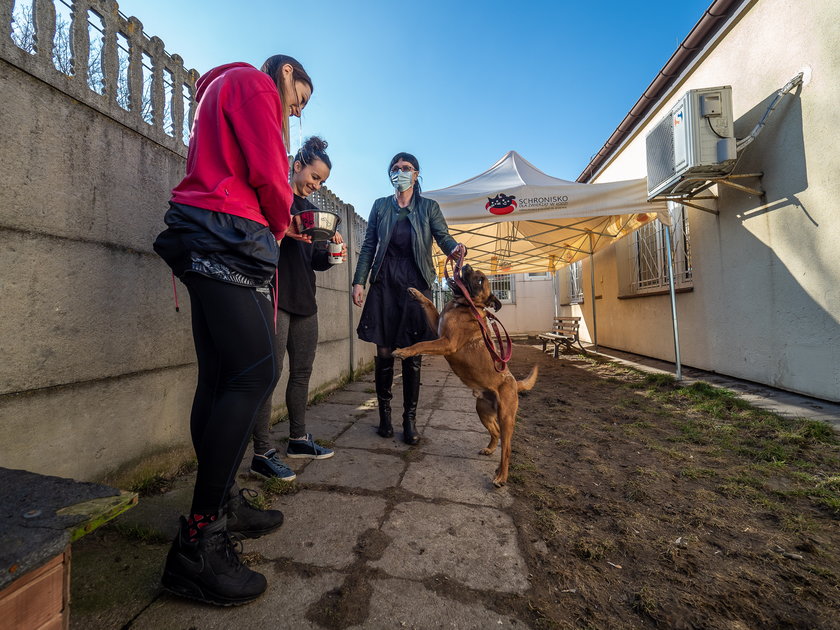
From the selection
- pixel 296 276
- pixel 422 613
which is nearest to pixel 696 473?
pixel 422 613

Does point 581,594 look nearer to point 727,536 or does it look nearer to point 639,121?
point 727,536

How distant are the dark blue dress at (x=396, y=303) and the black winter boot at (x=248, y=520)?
51.7 inches

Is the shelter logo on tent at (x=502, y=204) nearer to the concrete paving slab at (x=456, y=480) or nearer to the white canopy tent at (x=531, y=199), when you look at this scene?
the white canopy tent at (x=531, y=199)

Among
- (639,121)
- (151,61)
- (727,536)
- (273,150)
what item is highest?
(639,121)

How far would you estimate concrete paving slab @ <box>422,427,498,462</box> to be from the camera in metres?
2.46

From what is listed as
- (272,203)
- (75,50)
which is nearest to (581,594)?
(272,203)

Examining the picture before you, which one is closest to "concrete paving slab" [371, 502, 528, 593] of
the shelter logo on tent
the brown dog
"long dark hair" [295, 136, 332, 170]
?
the brown dog

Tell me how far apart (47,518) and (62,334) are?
3.61 ft

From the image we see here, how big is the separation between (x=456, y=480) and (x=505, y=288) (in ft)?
52.3

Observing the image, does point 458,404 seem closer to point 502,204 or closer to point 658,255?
point 502,204

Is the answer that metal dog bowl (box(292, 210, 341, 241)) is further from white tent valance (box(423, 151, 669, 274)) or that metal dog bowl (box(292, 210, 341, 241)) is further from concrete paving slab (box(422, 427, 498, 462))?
white tent valance (box(423, 151, 669, 274))

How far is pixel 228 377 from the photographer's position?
1172 mm

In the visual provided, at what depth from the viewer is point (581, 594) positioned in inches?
48.1

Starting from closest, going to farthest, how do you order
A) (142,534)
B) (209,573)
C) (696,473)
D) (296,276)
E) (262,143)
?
1. (209,573)
2. (262,143)
3. (142,534)
4. (296,276)
5. (696,473)
